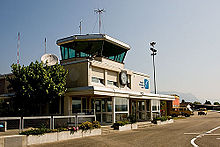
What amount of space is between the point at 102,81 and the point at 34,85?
8.16 meters

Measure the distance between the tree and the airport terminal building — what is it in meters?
1.98

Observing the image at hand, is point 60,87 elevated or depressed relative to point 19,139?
elevated

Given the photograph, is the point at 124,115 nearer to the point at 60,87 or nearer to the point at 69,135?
the point at 60,87

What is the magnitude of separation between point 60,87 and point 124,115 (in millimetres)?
7894

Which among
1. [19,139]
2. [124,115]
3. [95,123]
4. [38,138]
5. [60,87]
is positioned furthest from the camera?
[124,115]

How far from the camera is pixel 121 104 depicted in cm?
2492

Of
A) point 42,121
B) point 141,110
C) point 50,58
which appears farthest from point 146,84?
point 42,121

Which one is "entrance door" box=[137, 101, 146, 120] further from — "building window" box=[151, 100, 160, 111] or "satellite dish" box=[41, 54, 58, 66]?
"satellite dish" box=[41, 54, 58, 66]

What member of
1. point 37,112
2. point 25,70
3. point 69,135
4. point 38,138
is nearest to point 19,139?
point 38,138

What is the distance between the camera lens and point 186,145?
44.4 feet

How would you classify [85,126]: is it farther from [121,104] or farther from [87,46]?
[87,46]

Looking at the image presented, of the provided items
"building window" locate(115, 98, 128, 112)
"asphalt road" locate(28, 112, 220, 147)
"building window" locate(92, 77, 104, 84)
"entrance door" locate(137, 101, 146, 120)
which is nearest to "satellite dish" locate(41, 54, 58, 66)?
"building window" locate(92, 77, 104, 84)

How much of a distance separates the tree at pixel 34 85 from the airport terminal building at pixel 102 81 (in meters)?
1.98

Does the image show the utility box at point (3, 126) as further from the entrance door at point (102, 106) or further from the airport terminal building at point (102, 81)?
the entrance door at point (102, 106)
